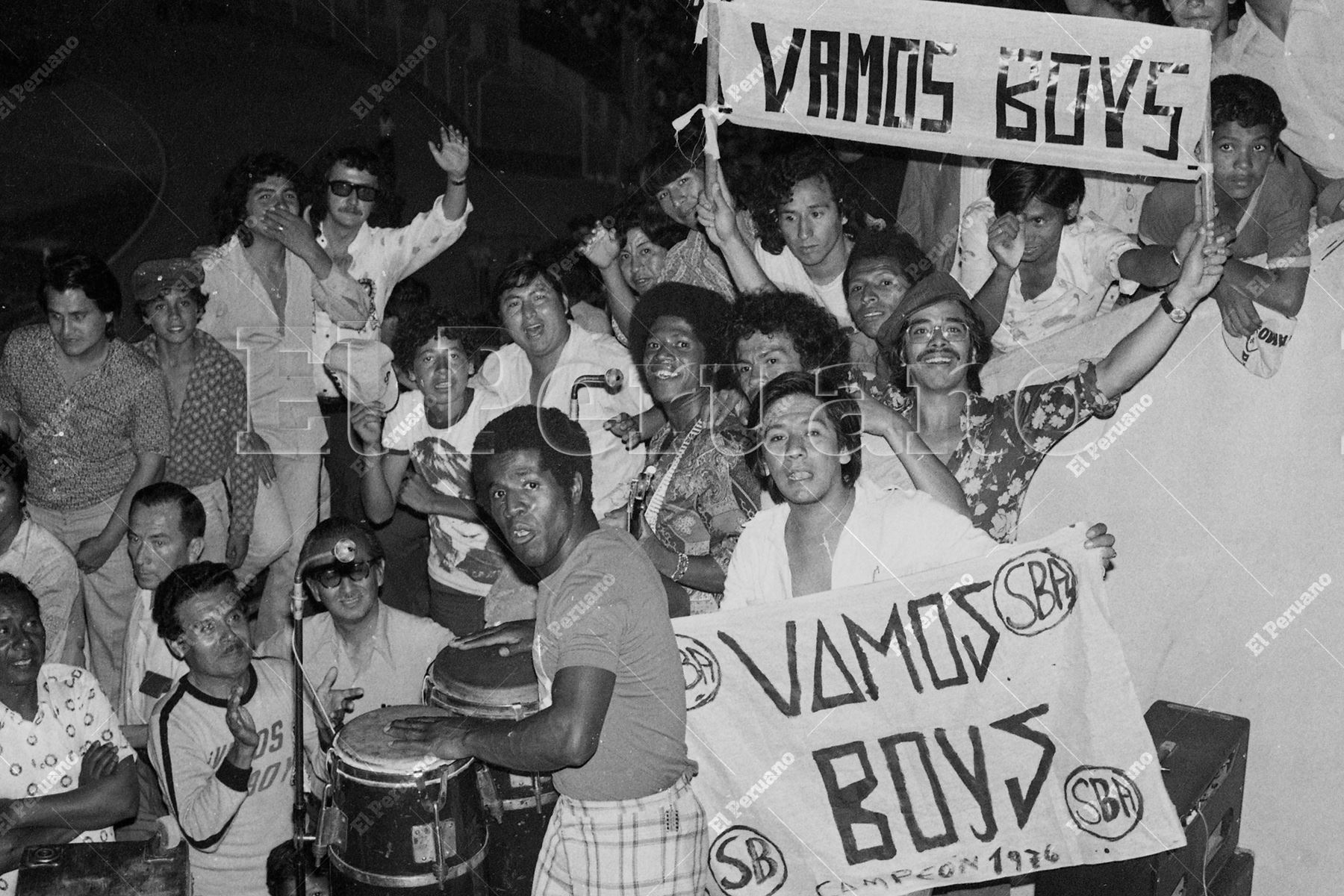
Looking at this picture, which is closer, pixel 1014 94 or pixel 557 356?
pixel 1014 94

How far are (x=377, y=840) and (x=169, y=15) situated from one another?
14440mm

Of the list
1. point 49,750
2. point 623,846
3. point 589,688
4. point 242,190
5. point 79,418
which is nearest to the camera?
point 589,688

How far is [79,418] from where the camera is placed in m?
6.80

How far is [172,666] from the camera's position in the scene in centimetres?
Answer: 605

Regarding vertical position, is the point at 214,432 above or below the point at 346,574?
above

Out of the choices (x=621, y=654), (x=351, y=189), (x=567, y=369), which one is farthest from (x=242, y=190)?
(x=621, y=654)

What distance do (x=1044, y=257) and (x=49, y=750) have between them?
4165 mm

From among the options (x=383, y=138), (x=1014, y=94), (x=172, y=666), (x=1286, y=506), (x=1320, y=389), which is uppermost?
(x=383, y=138)

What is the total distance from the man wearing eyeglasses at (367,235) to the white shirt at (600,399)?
1.19 meters

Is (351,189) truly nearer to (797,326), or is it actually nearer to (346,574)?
(346,574)

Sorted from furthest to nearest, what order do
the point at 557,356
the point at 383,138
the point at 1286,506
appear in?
the point at 383,138, the point at 557,356, the point at 1286,506

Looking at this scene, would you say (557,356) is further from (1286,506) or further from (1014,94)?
(1286,506)

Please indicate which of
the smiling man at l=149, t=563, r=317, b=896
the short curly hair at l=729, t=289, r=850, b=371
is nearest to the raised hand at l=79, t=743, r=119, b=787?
the smiling man at l=149, t=563, r=317, b=896

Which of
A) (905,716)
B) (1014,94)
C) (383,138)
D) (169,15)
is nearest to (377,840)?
(905,716)
